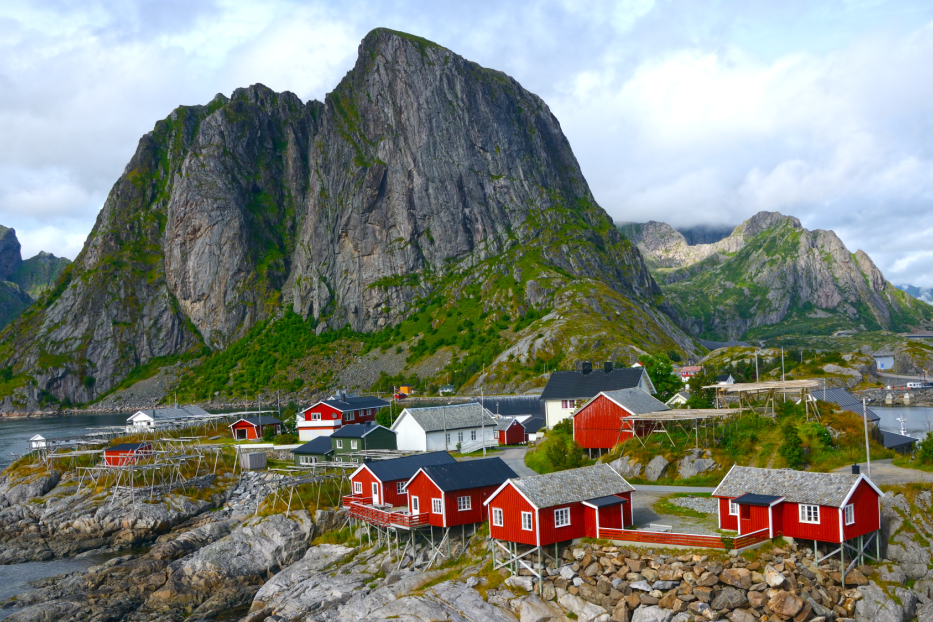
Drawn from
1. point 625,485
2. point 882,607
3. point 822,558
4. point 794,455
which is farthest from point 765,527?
point 794,455

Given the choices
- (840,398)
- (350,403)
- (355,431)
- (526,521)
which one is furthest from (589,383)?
(526,521)

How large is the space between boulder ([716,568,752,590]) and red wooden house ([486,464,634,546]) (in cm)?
619

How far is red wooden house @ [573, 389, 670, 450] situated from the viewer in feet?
172

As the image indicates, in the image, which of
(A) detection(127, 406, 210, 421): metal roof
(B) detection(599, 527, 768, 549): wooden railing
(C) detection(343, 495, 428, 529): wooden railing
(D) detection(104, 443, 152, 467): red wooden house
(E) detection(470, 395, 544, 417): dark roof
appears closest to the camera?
(B) detection(599, 527, 768, 549): wooden railing

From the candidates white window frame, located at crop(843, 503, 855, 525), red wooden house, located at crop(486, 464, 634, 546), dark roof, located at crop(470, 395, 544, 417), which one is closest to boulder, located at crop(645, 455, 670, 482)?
red wooden house, located at crop(486, 464, 634, 546)

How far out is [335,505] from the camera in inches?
2045

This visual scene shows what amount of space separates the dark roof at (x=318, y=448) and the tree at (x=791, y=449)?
127ft

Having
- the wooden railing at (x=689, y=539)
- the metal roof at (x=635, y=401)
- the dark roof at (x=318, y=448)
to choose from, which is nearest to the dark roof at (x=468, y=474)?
the wooden railing at (x=689, y=539)

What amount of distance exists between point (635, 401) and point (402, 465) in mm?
18858

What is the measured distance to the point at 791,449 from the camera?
40.8 metres

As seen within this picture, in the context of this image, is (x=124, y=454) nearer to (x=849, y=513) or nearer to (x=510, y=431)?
(x=510, y=431)

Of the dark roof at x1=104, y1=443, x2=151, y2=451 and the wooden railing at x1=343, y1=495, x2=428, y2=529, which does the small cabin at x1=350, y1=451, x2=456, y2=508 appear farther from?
the dark roof at x1=104, y1=443, x2=151, y2=451

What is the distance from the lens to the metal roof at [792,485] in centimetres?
3058

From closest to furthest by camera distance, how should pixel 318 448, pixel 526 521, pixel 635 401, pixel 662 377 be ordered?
1. pixel 526 521
2. pixel 635 401
3. pixel 318 448
4. pixel 662 377
